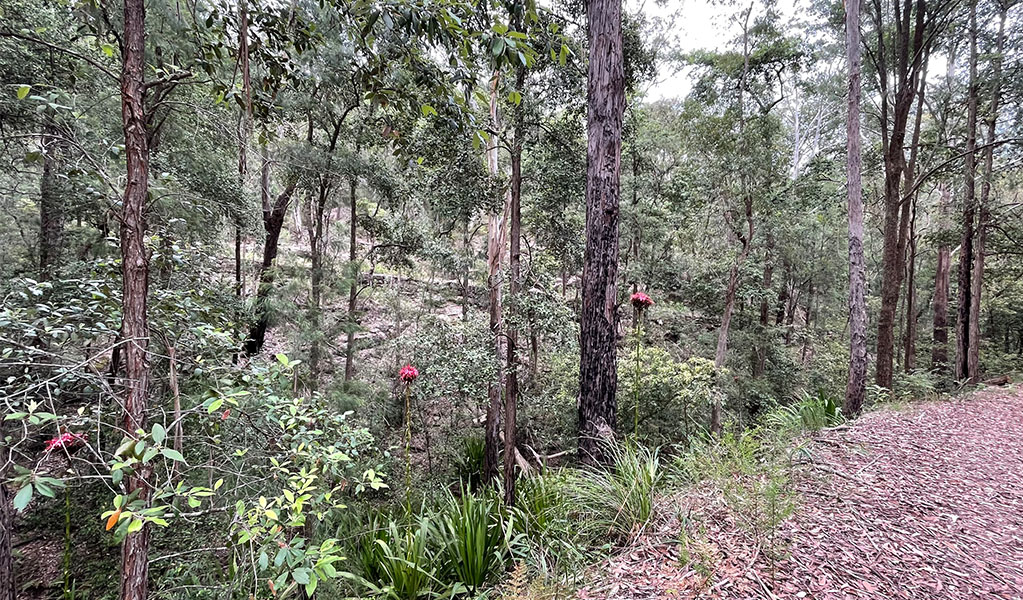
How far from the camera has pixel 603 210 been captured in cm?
348

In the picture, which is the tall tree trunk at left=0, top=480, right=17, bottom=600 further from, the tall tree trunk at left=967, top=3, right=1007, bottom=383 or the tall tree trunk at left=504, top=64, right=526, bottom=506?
the tall tree trunk at left=967, top=3, right=1007, bottom=383

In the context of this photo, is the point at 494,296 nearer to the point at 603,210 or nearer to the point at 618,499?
the point at 603,210

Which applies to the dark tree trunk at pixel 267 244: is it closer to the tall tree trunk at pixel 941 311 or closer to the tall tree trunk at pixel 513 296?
the tall tree trunk at pixel 513 296

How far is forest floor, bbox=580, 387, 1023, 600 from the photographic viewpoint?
6.04 feet

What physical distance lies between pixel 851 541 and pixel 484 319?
21.5 ft

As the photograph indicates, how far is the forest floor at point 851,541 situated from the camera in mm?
1840

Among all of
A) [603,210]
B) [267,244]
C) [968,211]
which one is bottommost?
[603,210]

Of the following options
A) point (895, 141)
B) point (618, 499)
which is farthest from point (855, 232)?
point (618, 499)

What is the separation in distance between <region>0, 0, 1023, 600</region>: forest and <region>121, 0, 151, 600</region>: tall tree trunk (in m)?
0.01

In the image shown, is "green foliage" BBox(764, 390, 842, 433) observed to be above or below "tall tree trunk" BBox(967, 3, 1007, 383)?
below

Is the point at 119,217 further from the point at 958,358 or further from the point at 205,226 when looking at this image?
the point at 958,358

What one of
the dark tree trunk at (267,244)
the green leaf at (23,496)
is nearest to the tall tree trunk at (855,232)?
the green leaf at (23,496)

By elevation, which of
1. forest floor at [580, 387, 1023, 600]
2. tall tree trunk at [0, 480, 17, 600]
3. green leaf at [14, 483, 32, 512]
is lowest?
tall tree trunk at [0, 480, 17, 600]

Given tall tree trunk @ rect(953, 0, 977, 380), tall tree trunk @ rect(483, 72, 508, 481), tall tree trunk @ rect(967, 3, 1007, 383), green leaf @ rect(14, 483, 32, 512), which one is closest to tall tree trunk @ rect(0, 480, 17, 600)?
green leaf @ rect(14, 483, 32, 512)
